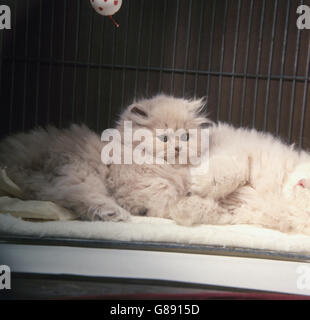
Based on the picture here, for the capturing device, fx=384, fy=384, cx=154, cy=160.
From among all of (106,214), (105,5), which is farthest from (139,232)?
(105,5)

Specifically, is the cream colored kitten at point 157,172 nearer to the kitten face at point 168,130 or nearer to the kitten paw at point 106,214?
the kitten face at point 168,130

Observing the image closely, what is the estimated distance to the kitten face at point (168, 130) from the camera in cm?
134

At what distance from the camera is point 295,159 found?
4.57 ft

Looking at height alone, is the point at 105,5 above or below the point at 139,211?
above

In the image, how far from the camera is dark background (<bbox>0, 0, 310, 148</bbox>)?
181cm

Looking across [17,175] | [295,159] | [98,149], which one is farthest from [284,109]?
[17,175]

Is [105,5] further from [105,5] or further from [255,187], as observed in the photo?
[255,187]

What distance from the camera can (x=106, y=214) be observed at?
1.21 m

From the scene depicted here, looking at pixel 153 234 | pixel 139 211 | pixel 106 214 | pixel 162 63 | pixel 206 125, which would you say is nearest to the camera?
pixel 153 234
